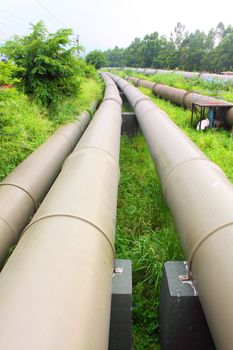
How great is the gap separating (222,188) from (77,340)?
71.4 inches

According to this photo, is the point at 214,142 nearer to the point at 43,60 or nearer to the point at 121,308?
the point at 43,60

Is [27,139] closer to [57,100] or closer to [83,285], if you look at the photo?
[57,100]

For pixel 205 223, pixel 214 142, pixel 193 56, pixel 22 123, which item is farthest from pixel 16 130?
pixel 193 56

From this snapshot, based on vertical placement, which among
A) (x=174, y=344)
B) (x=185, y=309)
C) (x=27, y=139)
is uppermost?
(x=27, y=139)

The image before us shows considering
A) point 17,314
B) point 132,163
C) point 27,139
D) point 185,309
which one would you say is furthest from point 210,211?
point 132,163

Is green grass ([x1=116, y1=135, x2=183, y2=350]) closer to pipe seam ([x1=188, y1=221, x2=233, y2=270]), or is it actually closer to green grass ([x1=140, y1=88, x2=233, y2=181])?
pipe seam ([x1=188, y1=221, x2=233, y2=270])

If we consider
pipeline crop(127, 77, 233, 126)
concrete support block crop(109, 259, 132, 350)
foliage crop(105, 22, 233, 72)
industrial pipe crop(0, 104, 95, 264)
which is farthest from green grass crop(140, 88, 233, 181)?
foliage crop(105, 22, 233, 72)

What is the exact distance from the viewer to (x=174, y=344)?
9.10 ft

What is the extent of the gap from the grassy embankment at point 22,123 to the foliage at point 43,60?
1.41ft

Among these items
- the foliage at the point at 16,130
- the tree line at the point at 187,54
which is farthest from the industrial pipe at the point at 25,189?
the tree line at the point at 187,54

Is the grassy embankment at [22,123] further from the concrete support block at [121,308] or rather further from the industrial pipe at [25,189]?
the concrete support block at [121,308]

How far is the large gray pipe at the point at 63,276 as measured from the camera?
4.72ft

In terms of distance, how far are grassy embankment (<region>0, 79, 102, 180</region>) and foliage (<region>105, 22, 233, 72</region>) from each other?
38791 millimetres

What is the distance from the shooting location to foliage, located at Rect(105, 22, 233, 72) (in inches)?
1662
